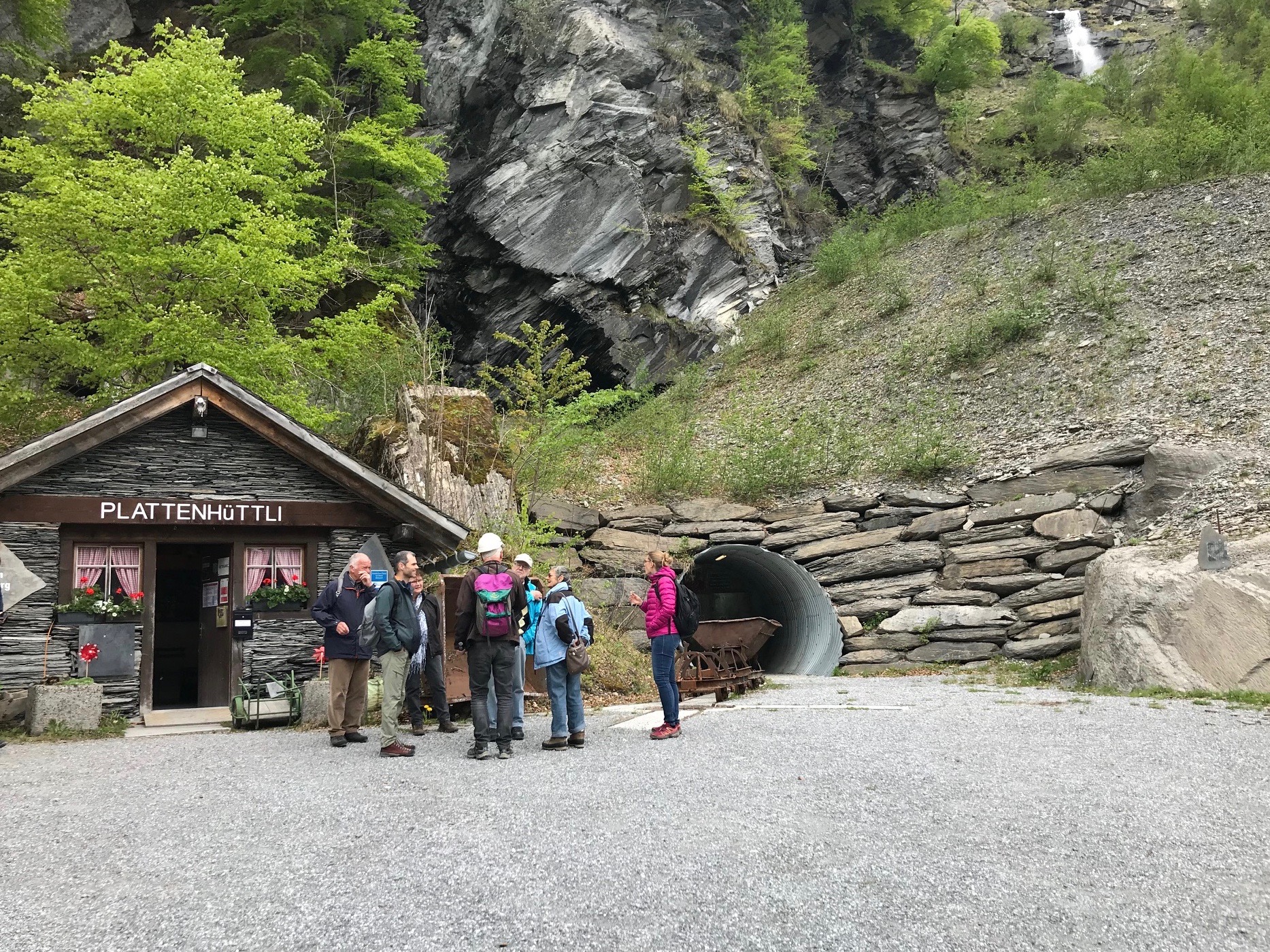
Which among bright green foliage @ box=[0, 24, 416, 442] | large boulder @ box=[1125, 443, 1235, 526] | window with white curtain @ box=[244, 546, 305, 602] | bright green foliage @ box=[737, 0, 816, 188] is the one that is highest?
bright green foliage @ box=[737, 0, 816, 188]

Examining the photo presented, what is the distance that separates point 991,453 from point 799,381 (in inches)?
271

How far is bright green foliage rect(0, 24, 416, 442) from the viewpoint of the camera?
13.2 m

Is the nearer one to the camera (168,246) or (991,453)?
(168,246)

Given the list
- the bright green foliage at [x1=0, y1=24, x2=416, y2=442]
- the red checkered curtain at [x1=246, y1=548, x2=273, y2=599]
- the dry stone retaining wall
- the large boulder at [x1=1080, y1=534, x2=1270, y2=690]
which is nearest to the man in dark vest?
the red checkered curtain at [x1=246, y1=548, x2=273, y2=599]

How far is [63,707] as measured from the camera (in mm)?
9164

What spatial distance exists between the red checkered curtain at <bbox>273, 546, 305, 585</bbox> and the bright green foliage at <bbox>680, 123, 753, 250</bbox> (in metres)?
19.7

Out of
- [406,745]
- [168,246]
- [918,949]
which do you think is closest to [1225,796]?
[918,949]

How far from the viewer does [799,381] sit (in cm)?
2264

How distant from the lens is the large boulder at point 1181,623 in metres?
9.23

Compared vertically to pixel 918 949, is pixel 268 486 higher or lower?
higher

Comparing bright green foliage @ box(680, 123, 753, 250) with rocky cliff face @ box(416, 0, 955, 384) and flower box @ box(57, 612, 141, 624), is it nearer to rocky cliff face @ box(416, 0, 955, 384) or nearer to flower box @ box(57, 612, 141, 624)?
rocky cliff face @ box(416, 0, 955, 384)

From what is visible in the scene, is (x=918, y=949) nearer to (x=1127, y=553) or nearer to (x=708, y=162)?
(x=1127, y=553)

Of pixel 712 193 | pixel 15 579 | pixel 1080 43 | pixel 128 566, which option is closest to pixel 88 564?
pixel 128 566

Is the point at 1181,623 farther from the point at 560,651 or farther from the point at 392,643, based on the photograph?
the point at 392,643
